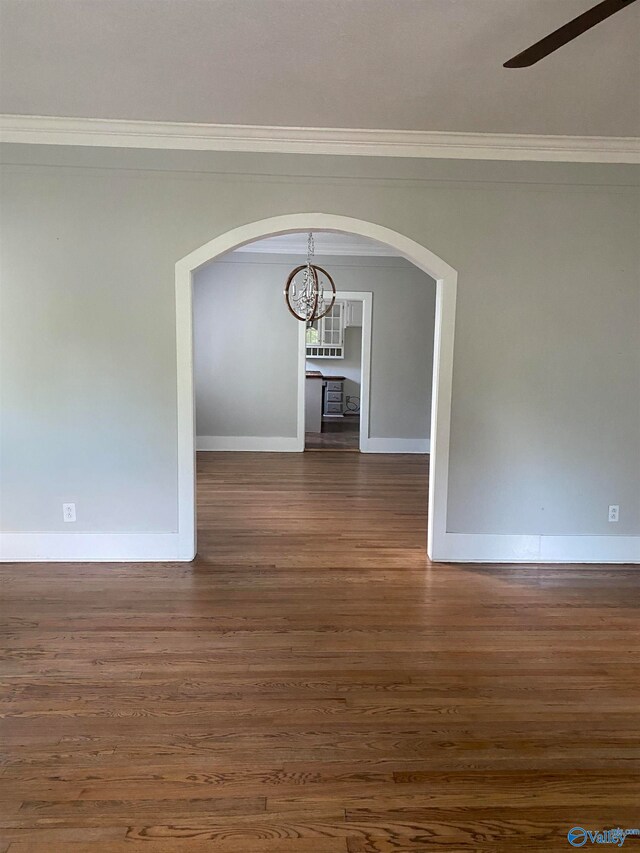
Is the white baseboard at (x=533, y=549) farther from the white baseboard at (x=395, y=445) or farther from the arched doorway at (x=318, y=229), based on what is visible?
the white baseboard at (x=395, y=445)

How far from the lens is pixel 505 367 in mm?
3684

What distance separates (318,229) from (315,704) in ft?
9.02

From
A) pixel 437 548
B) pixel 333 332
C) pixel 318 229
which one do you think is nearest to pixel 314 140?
pixel 318 229

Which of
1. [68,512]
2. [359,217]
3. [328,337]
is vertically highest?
[359,217]

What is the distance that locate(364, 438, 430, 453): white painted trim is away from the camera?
766 centimetres

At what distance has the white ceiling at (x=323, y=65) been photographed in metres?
2.22

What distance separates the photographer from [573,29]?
68.6 inches

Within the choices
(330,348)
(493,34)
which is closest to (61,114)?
(493,34)

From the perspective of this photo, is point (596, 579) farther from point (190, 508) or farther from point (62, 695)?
point (62, 695)

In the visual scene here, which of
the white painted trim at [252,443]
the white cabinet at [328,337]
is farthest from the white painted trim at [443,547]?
the white cabinet at [328,337]

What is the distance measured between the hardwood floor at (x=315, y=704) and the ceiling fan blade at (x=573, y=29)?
7.94 feet

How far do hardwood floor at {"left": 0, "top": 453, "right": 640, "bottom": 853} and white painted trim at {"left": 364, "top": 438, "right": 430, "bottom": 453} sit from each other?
3.80 m

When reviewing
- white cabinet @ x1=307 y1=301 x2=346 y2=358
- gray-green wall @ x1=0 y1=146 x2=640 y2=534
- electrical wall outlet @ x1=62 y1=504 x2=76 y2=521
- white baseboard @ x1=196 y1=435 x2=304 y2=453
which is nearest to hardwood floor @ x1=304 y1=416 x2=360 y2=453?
white baseboard @ x1=196 y1=435 x2=304 y2=453

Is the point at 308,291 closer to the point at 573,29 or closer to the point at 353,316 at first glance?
the point at 353,316
